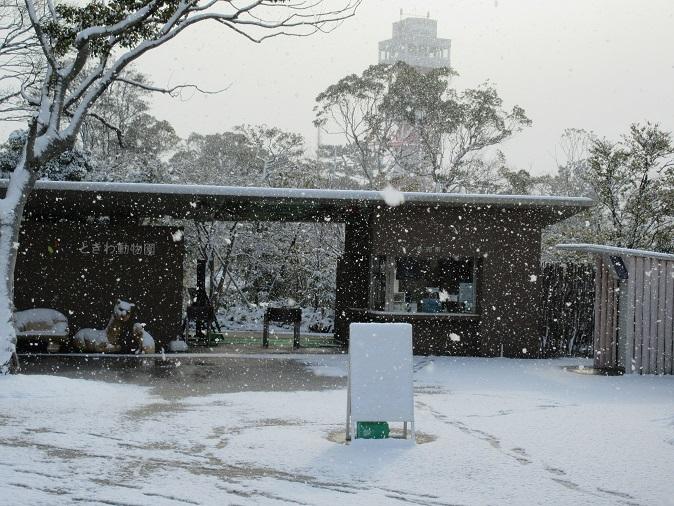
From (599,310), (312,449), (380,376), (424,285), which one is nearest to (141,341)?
(424,285)

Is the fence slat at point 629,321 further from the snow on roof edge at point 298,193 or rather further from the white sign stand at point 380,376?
the white sign stand at point 380,376

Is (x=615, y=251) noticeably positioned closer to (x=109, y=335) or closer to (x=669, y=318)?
(x=669, y=318)

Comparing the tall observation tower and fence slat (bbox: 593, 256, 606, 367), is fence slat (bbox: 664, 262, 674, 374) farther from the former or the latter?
the tall observation tower

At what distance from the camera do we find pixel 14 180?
35.6 feet

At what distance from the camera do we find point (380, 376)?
6684 mm

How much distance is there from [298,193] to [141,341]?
13.3ft

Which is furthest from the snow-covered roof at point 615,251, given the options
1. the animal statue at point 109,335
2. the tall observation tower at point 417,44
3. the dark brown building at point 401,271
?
the tall observation tower at point 417,44

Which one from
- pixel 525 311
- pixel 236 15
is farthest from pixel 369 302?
pixel 236 15

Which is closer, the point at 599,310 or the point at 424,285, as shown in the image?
the point at 599,310

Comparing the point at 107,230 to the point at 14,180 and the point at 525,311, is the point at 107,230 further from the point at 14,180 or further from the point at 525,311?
the point at 525,311

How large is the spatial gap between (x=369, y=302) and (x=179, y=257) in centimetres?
376

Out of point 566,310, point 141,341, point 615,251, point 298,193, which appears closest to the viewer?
point 615,251

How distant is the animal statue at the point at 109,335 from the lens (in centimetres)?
1392

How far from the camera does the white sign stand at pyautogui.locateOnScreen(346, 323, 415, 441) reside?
6.55 metres
